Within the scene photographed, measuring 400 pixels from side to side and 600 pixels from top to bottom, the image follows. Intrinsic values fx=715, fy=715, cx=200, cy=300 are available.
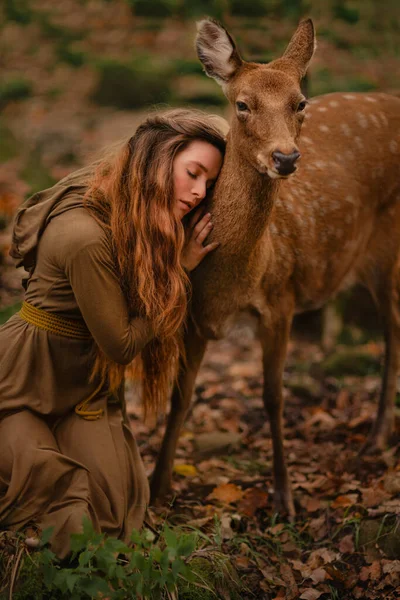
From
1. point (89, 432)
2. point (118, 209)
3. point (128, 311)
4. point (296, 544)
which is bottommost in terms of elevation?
point (296, 544)

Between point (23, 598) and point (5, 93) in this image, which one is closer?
point (23, 598)

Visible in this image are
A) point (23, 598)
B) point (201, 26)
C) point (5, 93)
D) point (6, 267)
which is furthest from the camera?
Answer: point (5, 93)

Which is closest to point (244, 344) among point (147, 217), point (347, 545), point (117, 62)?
point (347, 545)

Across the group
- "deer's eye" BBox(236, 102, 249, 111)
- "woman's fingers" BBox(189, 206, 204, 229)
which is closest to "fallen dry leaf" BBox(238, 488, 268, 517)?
"woman's fingers" BBox(189, 206, 204, 229)

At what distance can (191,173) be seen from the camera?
132 inches

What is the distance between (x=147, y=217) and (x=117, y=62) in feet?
27.7

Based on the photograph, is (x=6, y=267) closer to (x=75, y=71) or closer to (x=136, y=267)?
(x=136, y=267)

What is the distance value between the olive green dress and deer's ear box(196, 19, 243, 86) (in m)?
0.86

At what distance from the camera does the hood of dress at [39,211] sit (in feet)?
10.6

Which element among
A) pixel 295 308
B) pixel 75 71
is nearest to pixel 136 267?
pixel 295 308

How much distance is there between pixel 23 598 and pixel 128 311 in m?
1.28

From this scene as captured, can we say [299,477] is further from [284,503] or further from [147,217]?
[147,217]

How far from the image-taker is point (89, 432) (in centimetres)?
331

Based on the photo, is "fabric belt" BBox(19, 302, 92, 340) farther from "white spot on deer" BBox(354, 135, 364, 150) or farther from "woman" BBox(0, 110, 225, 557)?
"white spot on deer" BBox(354, 135, 364, 150)
